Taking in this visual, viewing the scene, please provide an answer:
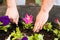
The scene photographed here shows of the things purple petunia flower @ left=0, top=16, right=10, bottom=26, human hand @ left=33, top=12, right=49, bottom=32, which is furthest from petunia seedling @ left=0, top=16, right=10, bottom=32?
human hand @ left=33, top=12, right=49, bottom=32

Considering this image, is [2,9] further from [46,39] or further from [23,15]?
[46,39]

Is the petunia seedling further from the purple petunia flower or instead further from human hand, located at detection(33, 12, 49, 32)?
human hand, located at detection(33, 12, 49, 32)

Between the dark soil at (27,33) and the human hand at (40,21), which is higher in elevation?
the human hand at (40,21)

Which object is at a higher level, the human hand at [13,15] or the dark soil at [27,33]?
the human hand at [13,15]

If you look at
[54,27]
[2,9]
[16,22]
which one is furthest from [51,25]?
[2,9]

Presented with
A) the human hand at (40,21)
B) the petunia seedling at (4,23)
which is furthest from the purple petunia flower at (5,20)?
the human hand at (40,21)

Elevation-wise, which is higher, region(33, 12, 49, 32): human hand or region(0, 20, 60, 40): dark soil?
region(33, 12, 49, 32): human hand

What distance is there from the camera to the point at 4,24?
2.76ft

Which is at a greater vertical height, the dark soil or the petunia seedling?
the petunia seedling

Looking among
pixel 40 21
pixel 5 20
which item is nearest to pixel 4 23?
pixel 5 20

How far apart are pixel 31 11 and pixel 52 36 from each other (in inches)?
9.2

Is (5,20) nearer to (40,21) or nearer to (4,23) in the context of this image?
(4,23)

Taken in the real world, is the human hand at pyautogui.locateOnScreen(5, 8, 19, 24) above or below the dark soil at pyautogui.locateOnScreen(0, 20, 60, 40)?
above

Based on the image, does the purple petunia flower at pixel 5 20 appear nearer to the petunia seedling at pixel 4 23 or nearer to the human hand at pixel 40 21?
the petunia seedling at pixel 4 23
